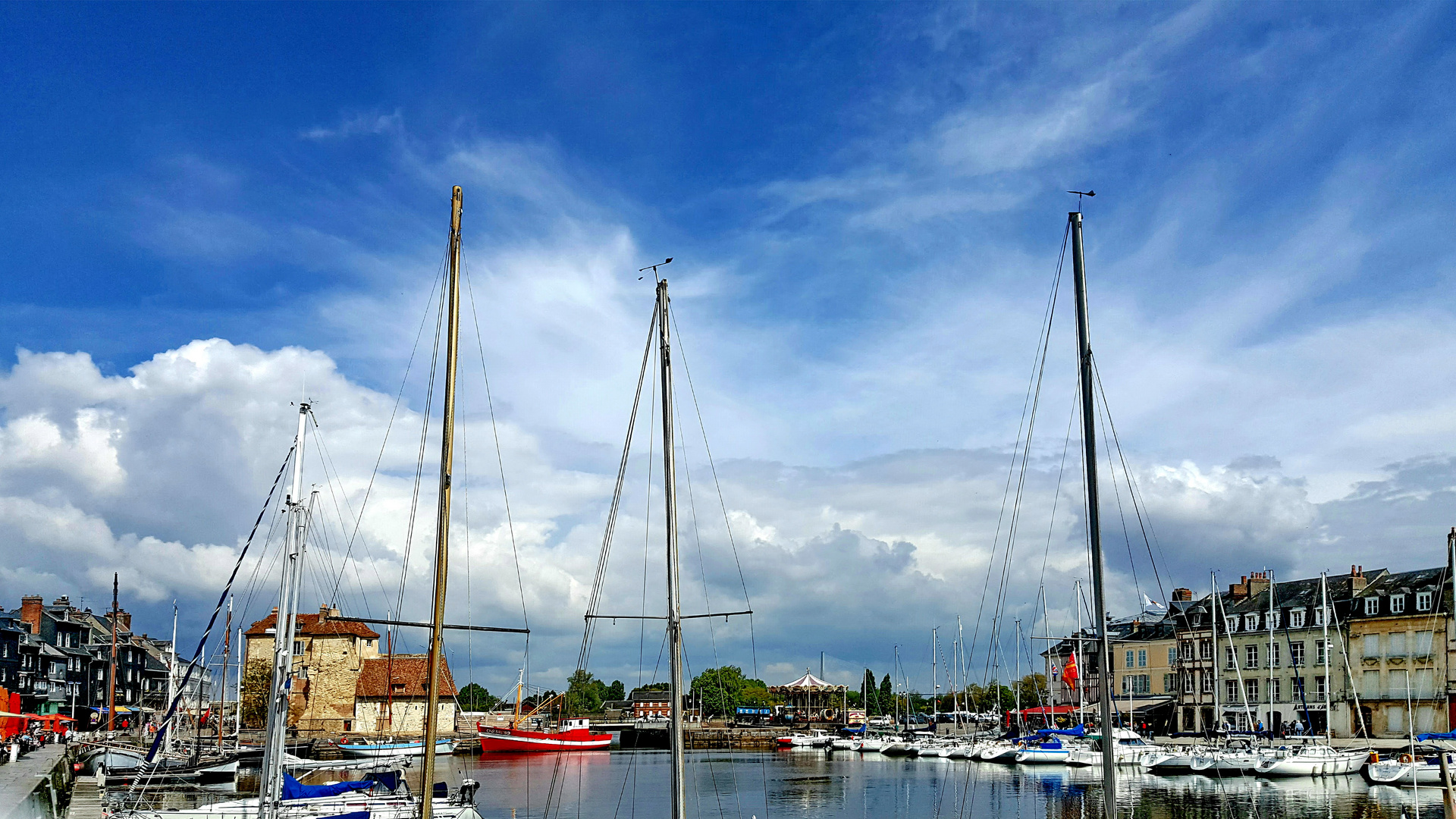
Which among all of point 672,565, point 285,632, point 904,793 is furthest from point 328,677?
point 672,565

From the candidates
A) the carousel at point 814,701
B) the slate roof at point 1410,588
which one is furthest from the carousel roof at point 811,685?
the slate roof at point 1410,588

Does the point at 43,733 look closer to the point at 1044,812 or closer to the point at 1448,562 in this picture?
the point at 1044,812

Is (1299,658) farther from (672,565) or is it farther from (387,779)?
(672,565)

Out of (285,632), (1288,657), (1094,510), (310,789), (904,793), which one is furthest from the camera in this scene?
(1288,657)

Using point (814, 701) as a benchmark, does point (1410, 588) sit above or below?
above

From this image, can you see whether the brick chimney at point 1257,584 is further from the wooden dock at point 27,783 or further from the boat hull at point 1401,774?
the wooden dock at point 27,783

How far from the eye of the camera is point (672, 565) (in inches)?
938

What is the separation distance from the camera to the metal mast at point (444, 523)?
836 inches

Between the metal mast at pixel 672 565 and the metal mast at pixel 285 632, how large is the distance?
1136 cm

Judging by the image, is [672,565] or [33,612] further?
[33,612]

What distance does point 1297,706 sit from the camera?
83.8 meters

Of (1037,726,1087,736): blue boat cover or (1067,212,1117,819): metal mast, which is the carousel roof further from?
(1067,212,1117,819): metal mast

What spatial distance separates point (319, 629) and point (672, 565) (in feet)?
286

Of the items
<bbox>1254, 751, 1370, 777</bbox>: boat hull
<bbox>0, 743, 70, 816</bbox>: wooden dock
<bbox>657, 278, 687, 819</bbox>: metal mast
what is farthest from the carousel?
<bbox>657, 278, 687, 819</bbox>: metal mast
